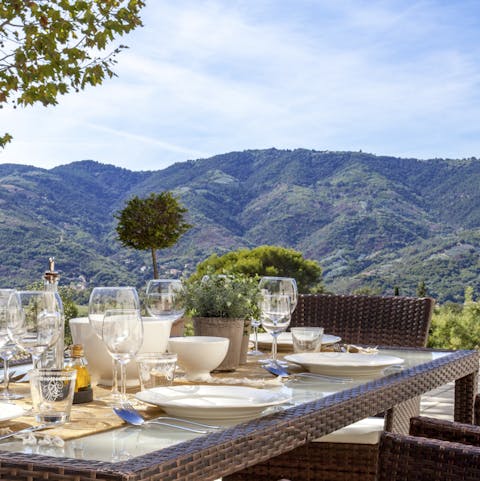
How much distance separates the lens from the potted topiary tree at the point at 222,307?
194 centimetres

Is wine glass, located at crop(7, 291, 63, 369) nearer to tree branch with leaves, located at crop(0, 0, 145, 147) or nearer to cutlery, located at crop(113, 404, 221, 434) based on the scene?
cutlery, located at crop(113, 404, 221, 434)

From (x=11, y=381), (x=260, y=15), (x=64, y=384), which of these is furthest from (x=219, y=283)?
(x=260, y=15)

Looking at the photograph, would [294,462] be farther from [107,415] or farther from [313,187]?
[313,187]

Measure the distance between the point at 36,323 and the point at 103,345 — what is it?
18 cm

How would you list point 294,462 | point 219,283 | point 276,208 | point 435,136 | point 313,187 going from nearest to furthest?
point 219,283 < point 294,462 < point 276,208 < point 313,187 < point 435,136

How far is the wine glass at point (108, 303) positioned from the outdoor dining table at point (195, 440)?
0.47ft

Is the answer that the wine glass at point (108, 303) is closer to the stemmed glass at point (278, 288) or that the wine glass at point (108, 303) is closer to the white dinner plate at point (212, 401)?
the white dinner plate at point (212, 401)

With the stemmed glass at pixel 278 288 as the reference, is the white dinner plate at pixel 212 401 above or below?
below

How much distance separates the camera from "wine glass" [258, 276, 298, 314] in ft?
6.72

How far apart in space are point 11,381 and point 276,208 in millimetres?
28012

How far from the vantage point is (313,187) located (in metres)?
32.3

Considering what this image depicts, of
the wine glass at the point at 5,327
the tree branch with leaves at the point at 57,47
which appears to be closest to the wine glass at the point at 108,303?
the wine glass at the point at 5,327

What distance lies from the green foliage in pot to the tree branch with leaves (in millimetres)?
3656

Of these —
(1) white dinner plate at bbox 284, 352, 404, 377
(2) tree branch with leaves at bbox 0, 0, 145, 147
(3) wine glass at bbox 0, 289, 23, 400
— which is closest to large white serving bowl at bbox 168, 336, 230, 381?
(1) white dinner plate at bbox 284, 352, 404, 377
